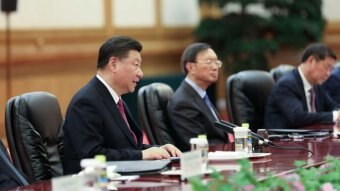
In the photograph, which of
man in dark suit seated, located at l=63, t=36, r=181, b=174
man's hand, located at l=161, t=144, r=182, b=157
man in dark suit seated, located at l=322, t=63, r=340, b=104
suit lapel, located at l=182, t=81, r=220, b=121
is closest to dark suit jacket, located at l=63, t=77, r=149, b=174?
man in dark suit seated, located at l=63, t=36, r=181, b=174

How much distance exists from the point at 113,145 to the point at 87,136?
191 mm

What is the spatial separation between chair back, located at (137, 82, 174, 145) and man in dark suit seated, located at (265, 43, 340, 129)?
109 centimetres

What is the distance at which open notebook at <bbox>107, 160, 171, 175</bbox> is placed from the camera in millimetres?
3455

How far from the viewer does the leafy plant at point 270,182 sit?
2391mm

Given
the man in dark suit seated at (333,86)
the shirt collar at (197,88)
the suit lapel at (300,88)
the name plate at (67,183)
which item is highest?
the name plate at (67,183)

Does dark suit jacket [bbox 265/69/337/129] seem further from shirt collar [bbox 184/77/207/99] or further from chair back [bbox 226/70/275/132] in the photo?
shirt collar [bbox 184/77/207/99]

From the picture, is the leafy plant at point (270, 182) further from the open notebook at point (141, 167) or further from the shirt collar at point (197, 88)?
the shirt collar at point (197, 88)

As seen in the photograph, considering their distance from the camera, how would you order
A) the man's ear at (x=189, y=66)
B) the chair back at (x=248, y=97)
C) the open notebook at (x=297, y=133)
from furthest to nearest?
the chair back at (x=248, y=97)
the man's ear at (x=189, y=66)
the open notebook at (x=297, y=133)

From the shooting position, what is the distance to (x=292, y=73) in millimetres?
6309

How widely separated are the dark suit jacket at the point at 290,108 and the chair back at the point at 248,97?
0.10m

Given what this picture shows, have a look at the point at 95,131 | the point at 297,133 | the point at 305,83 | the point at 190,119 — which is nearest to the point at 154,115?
the point at 190,119

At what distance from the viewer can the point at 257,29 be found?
37.4 ft

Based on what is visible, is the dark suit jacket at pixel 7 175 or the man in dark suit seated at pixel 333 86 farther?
the man in dark suit seated at pixel 333 86

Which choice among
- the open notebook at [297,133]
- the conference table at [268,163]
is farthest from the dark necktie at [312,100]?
the conference table at [268,163]
